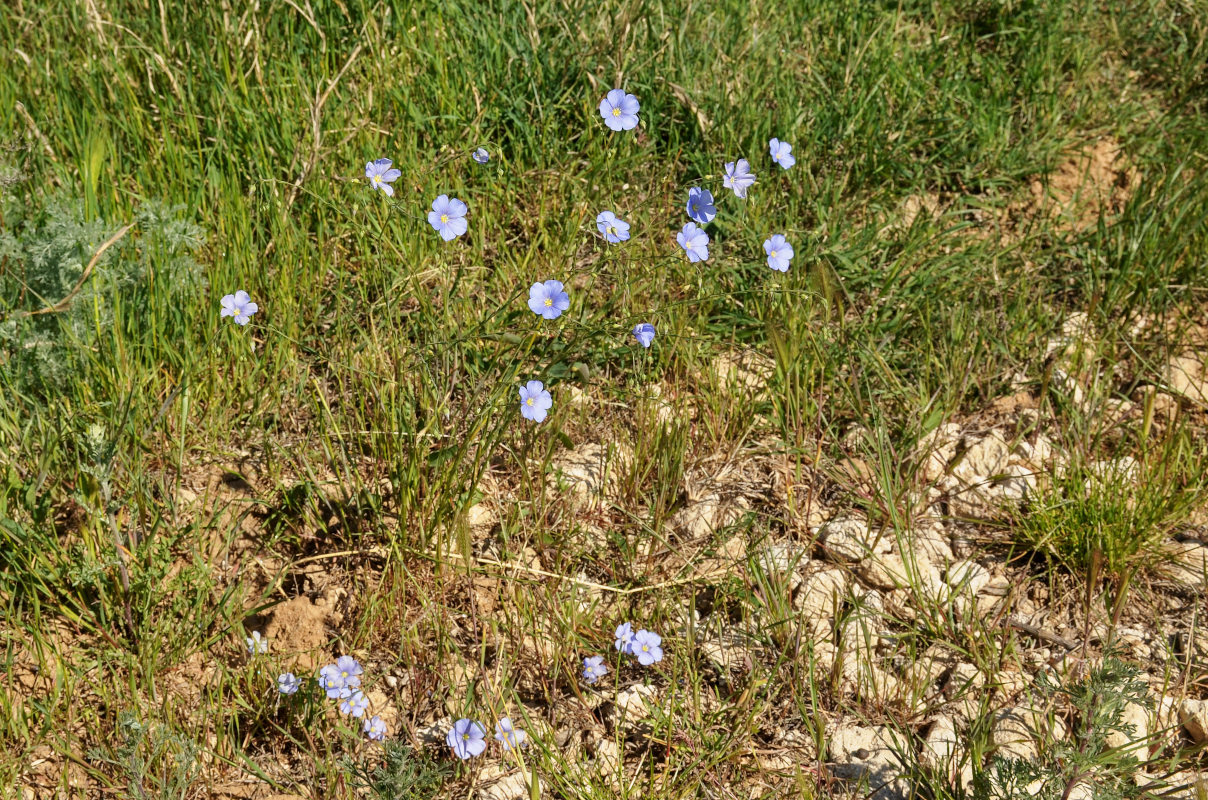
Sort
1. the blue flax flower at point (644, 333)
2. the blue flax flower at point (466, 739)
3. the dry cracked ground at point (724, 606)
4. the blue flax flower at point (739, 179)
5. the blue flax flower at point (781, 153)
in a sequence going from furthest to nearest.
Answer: the blue flax flower at point (781, 153) < the blue flax flower at point (739, 179) < the blue flax flower at point (644, 333) < the dry cracked ground at point (724, 606) < the blue flax flower at point (466, 739)

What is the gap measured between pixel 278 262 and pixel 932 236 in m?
2.02

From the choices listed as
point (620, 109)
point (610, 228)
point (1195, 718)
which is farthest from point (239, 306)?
point (1195, 718)

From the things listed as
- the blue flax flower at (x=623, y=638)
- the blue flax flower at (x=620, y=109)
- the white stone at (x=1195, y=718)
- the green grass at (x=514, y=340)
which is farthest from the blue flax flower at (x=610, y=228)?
the white stone at (x=1195, y=718)

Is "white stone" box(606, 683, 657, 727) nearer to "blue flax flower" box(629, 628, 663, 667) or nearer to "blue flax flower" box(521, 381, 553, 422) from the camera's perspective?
"blue flax flower" box(629, 628, 663, 667)

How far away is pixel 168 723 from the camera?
2.23 m

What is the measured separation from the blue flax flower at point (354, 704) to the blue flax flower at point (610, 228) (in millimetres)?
1154

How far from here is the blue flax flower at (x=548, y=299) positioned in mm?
2377

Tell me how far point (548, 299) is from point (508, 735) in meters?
0.95

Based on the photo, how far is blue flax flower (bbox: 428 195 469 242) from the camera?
251 centimetres

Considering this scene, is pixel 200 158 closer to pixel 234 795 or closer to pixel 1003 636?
pixel 234 795

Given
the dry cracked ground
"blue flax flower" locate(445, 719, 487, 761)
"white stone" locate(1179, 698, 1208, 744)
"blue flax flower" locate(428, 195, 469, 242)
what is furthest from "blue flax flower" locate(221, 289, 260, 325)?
"white stone" locate(1179, 698, 1208, 744)

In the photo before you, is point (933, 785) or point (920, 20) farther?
point (920, 20)

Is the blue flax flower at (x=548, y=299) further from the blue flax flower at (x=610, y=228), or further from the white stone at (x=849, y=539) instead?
the white stone at (x=849, y=539)

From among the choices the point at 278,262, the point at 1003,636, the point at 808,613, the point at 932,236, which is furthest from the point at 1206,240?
the point at 278,262
